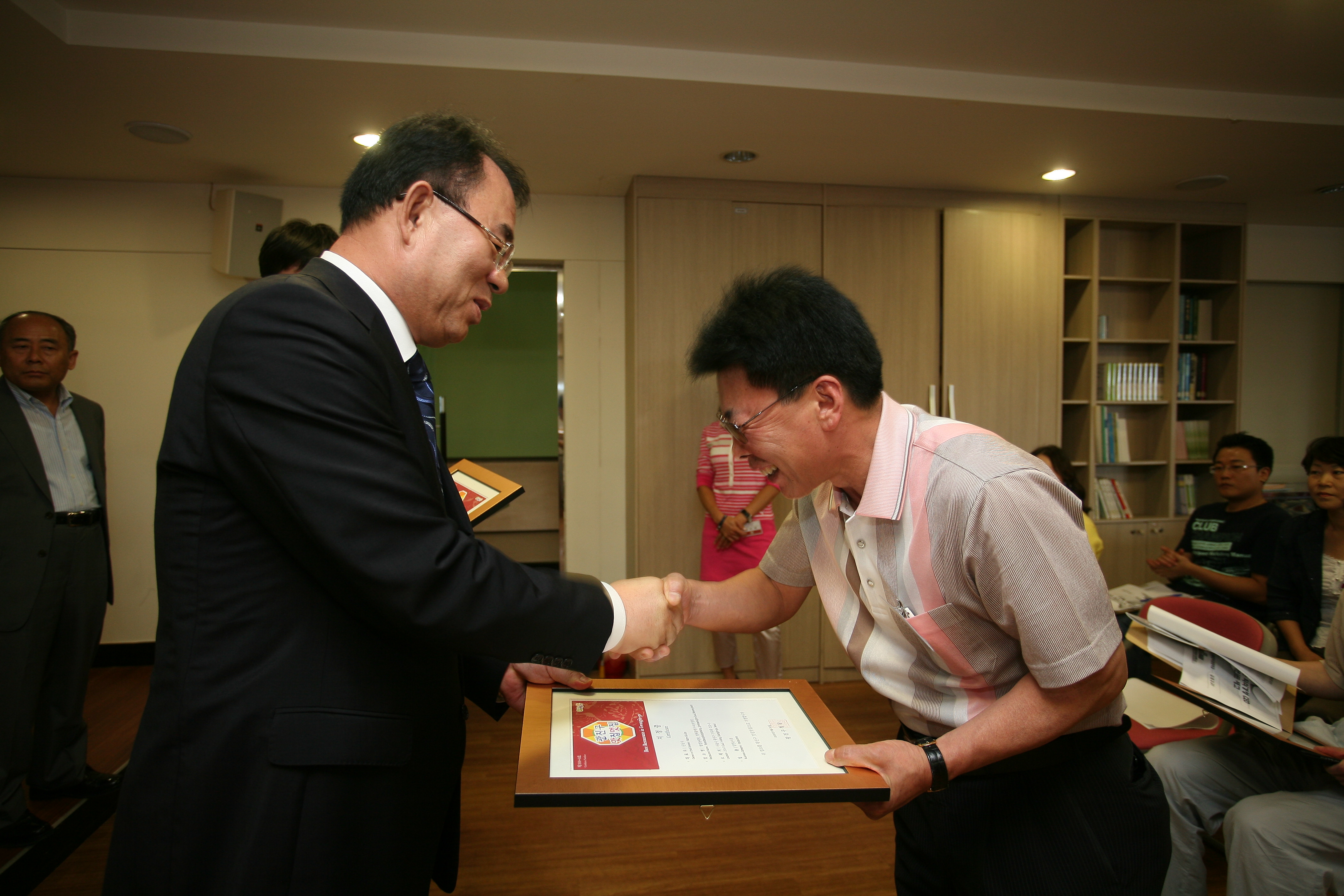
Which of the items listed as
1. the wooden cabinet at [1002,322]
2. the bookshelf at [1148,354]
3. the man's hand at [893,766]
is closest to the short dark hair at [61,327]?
the man's hand at [893,766]

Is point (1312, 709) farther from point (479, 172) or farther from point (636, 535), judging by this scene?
point (636, 535)

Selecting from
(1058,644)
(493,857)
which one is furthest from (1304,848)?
(493,857)

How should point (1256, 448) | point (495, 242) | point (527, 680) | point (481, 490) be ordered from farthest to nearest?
1. point (1256, 448)
2. point (481, 490)
3. point (527, 680)
4. point (495, 242)

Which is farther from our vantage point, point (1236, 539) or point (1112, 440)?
point (1112, 440)

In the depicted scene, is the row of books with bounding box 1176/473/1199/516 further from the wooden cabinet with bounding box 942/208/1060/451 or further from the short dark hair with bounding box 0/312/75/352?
the short dark hair with bounding box 0/312/75/352

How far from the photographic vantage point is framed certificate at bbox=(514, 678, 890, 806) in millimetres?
939

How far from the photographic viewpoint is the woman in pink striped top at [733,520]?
389cm

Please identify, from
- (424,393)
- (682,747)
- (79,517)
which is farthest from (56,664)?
(682,747)

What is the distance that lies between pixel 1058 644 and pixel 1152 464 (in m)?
4.74

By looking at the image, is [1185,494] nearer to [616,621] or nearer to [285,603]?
[616,621]

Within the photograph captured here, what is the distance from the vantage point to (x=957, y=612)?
43.7 inches

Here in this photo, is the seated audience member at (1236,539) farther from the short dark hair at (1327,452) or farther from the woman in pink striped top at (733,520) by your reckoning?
the woman in pink striped top at (733,520)

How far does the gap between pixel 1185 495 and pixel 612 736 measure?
5.24 m

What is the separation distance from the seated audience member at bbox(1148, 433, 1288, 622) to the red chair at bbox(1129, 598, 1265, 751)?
1.04 metres
